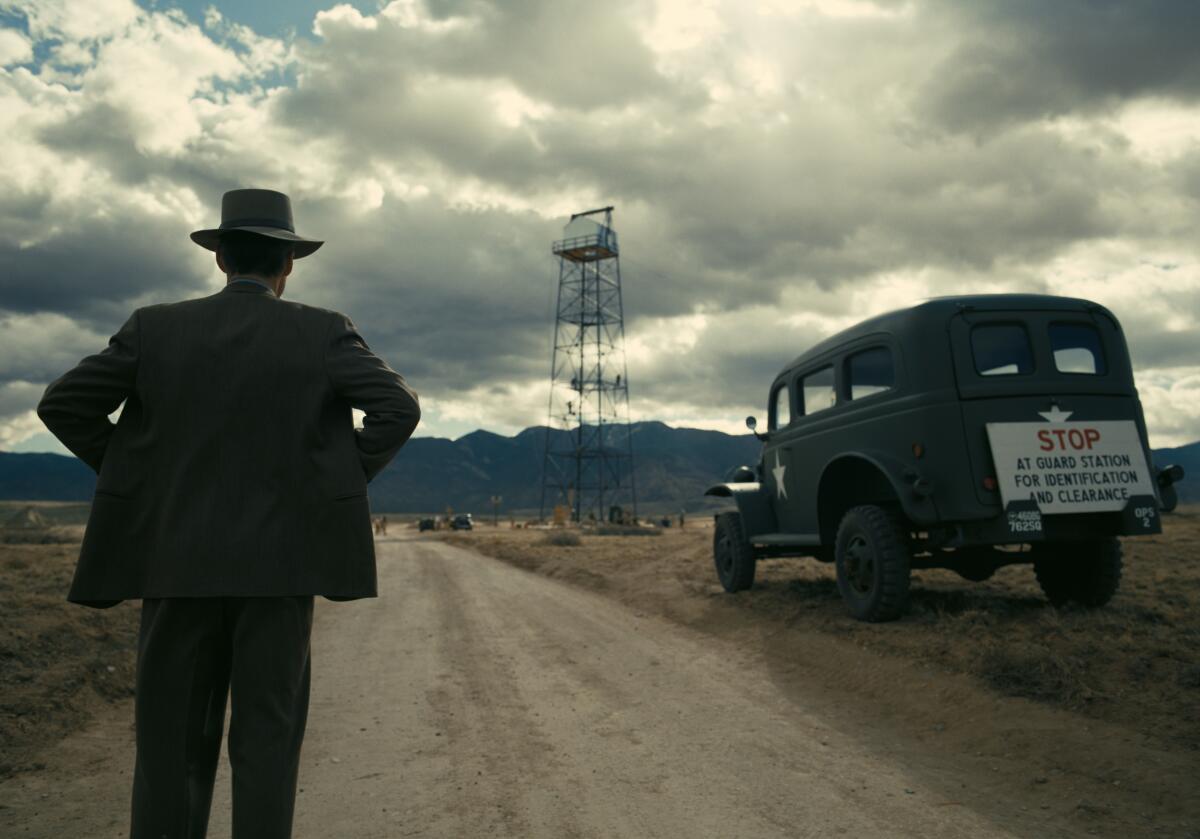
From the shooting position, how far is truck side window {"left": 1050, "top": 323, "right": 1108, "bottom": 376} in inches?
269

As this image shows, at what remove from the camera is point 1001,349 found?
269 inches

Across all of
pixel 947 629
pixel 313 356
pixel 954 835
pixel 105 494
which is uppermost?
pixel 313 356

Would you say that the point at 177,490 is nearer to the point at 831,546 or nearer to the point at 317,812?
the point at 317,812

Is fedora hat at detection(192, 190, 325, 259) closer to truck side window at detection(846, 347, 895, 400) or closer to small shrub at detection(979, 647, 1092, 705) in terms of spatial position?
small shrub at detection(979, 647, 1092, 705)

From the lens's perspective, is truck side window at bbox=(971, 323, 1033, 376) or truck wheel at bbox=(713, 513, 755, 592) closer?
truck side window at bbox=(971, 323, 1033, 376)

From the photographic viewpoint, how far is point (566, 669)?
6680 millimetres

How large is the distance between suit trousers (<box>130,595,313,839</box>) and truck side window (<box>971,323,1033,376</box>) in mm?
6090

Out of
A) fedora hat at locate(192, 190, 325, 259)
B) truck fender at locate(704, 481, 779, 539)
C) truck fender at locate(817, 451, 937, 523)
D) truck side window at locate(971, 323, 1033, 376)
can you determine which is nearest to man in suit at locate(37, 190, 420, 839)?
fedora hat at locate(192, 190, 325, 259)

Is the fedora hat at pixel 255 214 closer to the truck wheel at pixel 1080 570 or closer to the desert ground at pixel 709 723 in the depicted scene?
the desert ground at pixel 709 723

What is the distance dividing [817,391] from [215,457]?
7.35m

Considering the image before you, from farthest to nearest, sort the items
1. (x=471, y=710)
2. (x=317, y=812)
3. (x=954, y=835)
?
1. (x=471, y=710)
2. (x=317, y=812)
3. (x=954, y=835)

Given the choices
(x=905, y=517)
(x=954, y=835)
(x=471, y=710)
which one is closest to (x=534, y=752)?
(x=471, y=710)

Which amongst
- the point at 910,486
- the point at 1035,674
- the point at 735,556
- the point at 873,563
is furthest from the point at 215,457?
the point at 735,556

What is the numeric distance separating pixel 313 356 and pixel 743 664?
213 inches
